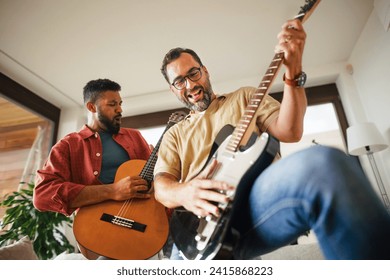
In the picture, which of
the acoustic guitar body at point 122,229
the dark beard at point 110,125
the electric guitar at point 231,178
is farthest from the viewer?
the dark beard at point 110,125

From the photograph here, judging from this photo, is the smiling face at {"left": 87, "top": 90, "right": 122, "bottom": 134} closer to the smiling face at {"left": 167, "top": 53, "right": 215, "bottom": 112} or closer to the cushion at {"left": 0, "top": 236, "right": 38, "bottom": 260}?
the smiling face at {"left": 167, "top": 53, "right": 215, "bottom": 112}

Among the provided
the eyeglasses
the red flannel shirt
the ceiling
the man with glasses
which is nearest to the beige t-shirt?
the man with glasses

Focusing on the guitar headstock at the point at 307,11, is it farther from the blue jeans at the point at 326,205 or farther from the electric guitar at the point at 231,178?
the blue jeans at the point at 326,205

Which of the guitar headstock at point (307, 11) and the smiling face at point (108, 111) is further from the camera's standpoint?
the smiling face at point (108, 111)

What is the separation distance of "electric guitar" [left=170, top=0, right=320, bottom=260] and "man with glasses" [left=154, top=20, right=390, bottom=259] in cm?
2

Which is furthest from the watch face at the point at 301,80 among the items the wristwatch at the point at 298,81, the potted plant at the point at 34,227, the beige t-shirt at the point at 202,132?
the potted plant at the point at 34,227

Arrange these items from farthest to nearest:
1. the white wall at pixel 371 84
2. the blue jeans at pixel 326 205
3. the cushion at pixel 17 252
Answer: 1. the white wall at pixel 371 84
2. the cushion at pixel 17 252
3. the blue jeans at pixel 326 205

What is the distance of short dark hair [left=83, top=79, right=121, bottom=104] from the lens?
1.36 m

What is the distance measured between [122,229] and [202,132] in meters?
0.47

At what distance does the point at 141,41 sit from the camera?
1777 millimetres

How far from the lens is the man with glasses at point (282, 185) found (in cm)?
38

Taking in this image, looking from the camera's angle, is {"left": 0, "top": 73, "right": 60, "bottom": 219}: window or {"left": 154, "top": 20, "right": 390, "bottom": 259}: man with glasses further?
{"left": 0, "top": 73, "right": 60, "bottom": 219}: window

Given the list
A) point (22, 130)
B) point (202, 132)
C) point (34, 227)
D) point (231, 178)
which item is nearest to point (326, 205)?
point (231, 178)

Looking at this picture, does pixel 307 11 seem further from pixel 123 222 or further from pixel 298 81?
pixel 123 222
